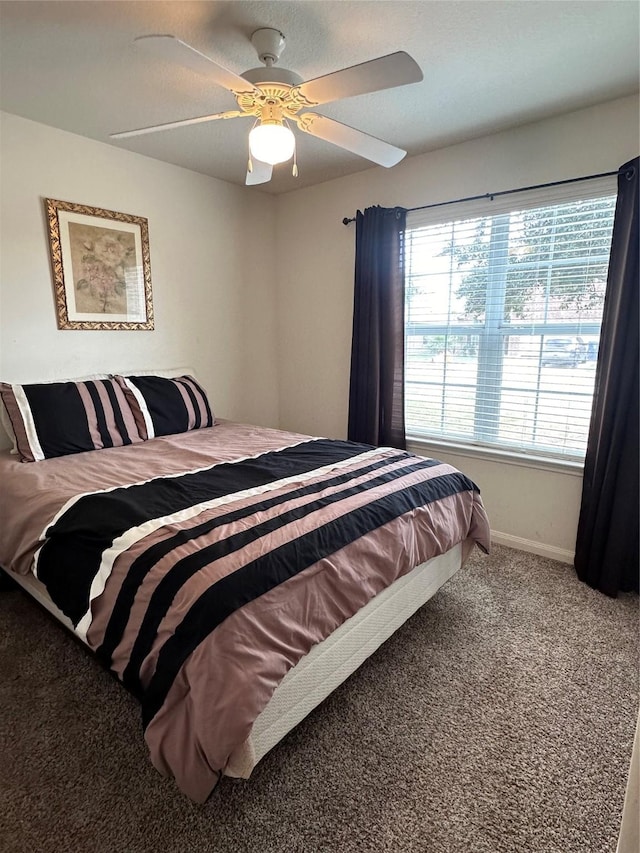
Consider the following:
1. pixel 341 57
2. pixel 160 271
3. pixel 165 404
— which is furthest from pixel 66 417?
pixel 341 57

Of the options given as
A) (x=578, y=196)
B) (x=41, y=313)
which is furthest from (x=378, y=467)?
(x=41, y=313)

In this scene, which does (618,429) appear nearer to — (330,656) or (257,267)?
(330,656)

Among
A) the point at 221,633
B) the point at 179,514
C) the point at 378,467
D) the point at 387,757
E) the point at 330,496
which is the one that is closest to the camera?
the point at 221,633

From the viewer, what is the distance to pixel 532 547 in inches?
111

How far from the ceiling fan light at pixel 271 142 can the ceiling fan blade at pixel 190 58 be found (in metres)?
0.14

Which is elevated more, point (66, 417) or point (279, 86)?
point (279, 86)

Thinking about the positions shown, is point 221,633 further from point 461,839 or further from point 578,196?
point 578,196

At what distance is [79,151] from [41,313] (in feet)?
3.24

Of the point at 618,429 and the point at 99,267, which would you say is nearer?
the point at 618,429

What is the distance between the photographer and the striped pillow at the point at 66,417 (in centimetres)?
231

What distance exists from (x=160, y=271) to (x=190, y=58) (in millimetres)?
1879

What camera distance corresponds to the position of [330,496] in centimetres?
176

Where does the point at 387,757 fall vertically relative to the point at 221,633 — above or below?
below

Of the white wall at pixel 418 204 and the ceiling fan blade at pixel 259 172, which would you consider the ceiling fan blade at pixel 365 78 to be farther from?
the white wall at pixel 418 204
